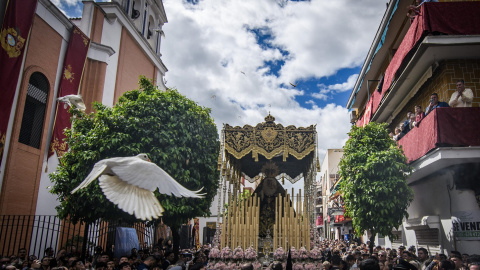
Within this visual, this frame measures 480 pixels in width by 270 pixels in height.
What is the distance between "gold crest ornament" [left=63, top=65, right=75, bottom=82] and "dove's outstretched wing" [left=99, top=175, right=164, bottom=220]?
9.78m

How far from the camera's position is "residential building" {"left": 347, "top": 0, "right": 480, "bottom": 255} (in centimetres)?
855

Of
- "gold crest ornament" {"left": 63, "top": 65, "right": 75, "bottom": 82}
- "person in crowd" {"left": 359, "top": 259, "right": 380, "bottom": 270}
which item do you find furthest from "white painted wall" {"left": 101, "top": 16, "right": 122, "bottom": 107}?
"person in crowd" {"left": 359, "top": 259, "right": 380, "bottom": 270}

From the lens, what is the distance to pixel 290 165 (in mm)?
11430

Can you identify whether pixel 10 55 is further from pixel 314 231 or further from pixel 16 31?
pixel 314 231

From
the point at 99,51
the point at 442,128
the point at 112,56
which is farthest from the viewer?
the point at 112,56

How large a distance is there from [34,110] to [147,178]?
33.3 ft

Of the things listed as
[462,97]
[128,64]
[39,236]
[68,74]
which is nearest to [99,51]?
[68,74]

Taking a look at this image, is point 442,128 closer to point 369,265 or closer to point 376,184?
point 376,184

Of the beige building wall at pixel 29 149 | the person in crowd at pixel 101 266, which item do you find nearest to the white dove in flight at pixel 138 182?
the person in crowd at pixel 101 266

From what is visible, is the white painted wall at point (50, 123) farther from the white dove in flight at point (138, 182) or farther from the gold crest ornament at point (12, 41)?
the white dove in flight at point (138, 182)

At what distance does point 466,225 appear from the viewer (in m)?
8.94

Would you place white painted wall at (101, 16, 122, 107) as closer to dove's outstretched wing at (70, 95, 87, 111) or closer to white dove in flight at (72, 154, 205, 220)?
dove's outstretched wing at (70, 95, 87, 111)

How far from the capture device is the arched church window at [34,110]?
12750 mm

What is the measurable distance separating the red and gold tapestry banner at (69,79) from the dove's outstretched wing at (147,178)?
9130 millimetres
